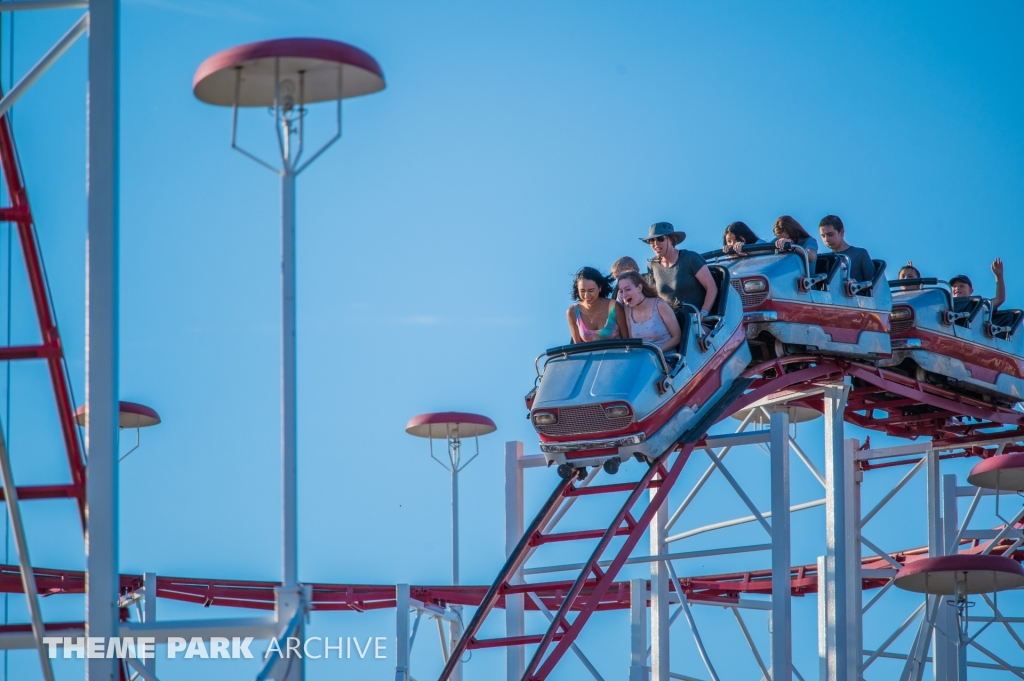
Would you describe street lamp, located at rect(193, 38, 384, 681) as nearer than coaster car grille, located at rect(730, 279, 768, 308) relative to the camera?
Yes

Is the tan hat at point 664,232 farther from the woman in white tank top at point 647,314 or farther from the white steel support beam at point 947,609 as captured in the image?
the white steel support beam at point 947,609

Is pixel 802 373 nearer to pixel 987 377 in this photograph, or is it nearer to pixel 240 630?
pixel 987 377

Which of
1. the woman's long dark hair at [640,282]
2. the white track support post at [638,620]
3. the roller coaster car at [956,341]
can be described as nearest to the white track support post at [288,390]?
the woman's long dark hair at [640,282]

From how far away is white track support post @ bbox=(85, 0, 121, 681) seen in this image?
27.8ft

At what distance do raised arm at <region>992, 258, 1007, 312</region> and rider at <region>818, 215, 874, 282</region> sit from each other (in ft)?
9.12

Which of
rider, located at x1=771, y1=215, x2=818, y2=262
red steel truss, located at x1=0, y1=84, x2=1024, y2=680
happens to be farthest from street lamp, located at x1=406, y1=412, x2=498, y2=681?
rider, located at x1=771, y1=215, x2=818, y2=262

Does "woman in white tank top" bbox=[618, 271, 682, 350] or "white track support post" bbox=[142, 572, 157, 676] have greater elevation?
"woman in white tank top" bbox=[618, 271, 682, 350]

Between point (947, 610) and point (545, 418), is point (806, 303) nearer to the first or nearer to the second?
point (545, 418)

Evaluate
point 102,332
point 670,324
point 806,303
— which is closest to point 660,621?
point 806,303

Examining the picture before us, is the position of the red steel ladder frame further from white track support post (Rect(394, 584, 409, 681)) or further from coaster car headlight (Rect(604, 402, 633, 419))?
white track support post (Rect(394, 584, 409, 681))

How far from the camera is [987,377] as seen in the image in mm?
16719

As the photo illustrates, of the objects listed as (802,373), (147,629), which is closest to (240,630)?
(147,629)

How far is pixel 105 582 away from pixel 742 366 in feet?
22.2

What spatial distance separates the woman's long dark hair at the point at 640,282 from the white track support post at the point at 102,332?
16.8ft
